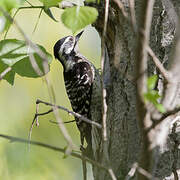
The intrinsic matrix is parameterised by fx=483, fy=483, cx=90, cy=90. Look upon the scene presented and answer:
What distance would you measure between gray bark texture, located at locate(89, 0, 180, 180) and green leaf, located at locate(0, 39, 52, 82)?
62 cm

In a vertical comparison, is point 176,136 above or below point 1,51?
below

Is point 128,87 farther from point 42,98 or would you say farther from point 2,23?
point 42,98

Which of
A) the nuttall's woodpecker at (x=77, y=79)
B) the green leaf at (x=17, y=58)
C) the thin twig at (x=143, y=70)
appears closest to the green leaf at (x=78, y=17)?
the thin twig at (x=143, y=70)

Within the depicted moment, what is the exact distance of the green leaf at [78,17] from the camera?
7.42ft

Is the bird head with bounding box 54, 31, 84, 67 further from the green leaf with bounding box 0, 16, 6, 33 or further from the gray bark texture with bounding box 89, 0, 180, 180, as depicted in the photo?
the green leaf with bounding box 0, 16, 6, 33

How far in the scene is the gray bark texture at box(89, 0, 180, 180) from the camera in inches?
116

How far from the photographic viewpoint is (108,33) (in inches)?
138

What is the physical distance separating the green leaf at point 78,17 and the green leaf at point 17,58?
647mm

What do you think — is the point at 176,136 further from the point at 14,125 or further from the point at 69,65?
the point at 14,125

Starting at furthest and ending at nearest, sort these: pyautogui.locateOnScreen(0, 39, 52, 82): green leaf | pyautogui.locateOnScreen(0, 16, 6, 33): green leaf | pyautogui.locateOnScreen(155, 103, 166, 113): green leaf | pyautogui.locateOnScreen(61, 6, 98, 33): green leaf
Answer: pyautogui.locateOnScreen(0, 39, 52, 82): green leaf
pyautogui.locateOnScreen(0, 16, 6, 33): green leaf
pyautogui.locateOnScreen(61, 6, 98, 33): green leaf
pyautogui.locateOnScreen(155, 103, 166, 113): green leaf

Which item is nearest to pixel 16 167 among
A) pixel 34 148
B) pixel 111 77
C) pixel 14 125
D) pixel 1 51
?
pixel 34 148

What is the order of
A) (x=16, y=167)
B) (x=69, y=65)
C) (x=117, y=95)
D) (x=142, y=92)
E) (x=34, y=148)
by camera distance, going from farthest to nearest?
(x=34, y=148)
(x=16, y=167)
(x=69, y=65)
(x=117, y=95)
(x=142, y=92)

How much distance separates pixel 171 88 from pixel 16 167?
352 cm

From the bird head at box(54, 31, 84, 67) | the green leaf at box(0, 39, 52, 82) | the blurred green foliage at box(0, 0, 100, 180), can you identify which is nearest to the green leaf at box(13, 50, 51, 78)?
the green leaf at box(0, 39, 52, 82)
